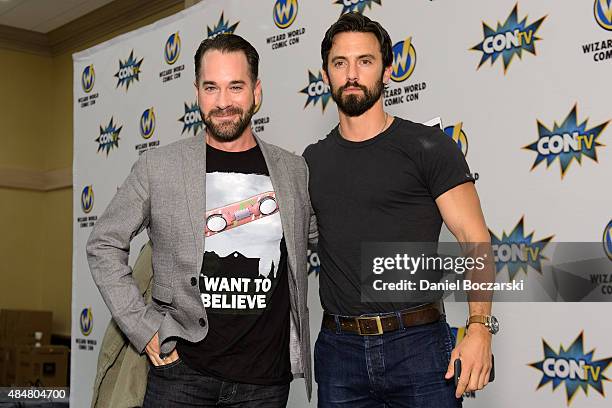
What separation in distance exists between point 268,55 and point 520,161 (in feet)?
4.39

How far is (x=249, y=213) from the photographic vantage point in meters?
1.81

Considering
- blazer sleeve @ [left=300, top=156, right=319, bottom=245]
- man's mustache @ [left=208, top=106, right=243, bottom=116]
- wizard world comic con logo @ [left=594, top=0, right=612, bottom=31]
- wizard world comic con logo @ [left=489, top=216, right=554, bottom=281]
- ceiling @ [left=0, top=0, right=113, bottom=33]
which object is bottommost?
wizard world comic con logo @ [left=489, top=216, right=554, bottom=281]

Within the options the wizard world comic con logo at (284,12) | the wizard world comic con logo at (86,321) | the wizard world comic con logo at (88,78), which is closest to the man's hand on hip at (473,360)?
the wizard world comic con logo at (284,12)

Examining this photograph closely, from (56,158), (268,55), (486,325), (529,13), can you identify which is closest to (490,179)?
(529,13)

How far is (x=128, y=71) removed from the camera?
4.13 metres

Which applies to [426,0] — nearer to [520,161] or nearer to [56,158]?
[520,161]

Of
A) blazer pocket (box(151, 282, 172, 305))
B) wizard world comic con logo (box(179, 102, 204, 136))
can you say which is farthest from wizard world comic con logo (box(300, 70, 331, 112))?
blazer pocket (box(151, 282, 172, 305))

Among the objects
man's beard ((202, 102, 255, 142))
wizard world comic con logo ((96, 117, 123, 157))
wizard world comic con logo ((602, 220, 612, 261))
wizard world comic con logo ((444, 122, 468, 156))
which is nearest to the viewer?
man's beard ((202, 102, 255, 142))

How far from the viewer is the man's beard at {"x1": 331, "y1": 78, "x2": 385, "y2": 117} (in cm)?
181

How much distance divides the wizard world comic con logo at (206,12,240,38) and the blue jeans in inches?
81.6

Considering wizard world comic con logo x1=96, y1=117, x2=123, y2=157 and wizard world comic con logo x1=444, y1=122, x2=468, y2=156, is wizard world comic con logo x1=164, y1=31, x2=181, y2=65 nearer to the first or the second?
wizard world comic con logo x1=96, y1=117, x2=123, y2=157

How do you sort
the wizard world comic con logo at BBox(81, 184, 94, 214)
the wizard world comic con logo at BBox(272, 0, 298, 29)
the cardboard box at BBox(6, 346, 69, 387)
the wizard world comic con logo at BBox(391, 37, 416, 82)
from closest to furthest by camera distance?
the wizard world comic con logo at BBox(391, 37, 416, 82) → the wizard world comic con logo at BBox(272, 0, 298, 29) → the wizard world comic con logo at BBox(81, 184, 94, 214) → the cardboard box at BBox(6, 346, 69, 387)

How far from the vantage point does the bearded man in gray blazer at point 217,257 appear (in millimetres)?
1747

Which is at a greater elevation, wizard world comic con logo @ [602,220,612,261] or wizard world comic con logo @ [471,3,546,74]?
wizard world comic con logo @ [471,3,546,74]
